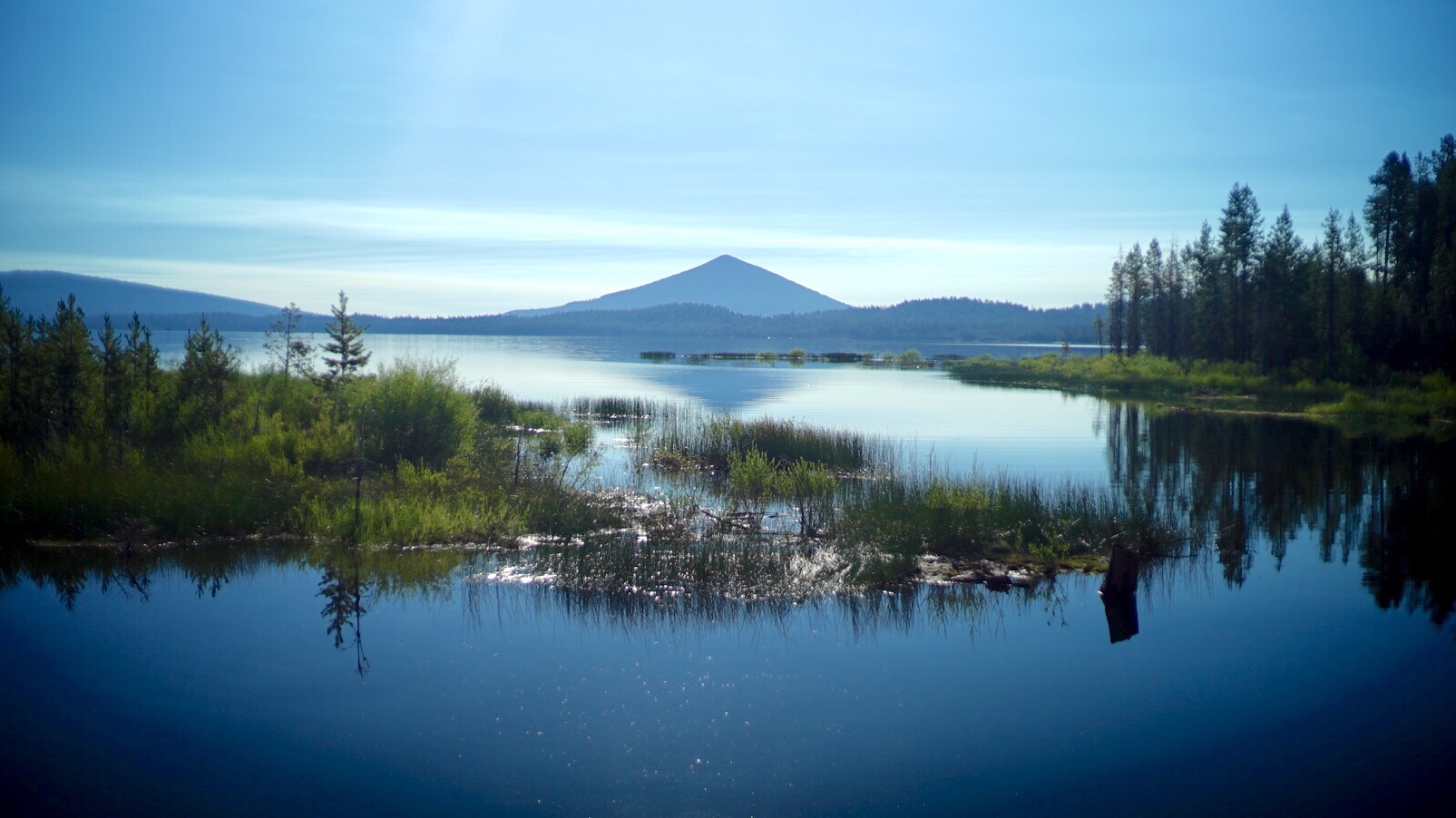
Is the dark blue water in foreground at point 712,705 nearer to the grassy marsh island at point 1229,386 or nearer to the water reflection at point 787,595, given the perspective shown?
the water reflection at point 787,595

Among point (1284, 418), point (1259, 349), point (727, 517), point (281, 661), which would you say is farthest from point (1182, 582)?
point (1259, 349)

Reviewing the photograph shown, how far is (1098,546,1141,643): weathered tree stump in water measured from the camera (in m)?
10.4

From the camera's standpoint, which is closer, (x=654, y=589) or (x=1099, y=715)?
(x=1099, y=715)

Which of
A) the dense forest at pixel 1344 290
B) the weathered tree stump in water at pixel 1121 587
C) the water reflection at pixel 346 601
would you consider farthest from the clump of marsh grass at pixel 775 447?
the dense forest at pixel 1344 290

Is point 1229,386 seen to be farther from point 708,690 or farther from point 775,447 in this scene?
point 708,690

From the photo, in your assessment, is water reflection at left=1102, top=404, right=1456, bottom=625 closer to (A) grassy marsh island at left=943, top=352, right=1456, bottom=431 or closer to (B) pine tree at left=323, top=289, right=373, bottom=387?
(A) grassy marsh island at left=943, top=352, right=1456, bottom=431

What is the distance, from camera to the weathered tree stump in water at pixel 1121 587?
10.4 m

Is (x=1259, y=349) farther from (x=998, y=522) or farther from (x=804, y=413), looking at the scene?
(x=998, y=522)

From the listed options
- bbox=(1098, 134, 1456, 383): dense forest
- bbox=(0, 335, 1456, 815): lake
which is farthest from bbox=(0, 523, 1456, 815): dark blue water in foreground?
bbox=(1098, 134, 1456, 383): dense forest

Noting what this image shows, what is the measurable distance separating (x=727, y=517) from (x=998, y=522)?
391 centimetres

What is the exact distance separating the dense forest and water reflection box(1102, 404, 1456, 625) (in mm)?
13549

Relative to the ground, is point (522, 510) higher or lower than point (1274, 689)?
higher

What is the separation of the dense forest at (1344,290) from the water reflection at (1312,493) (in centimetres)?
1355

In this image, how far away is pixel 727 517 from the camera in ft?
44.8
